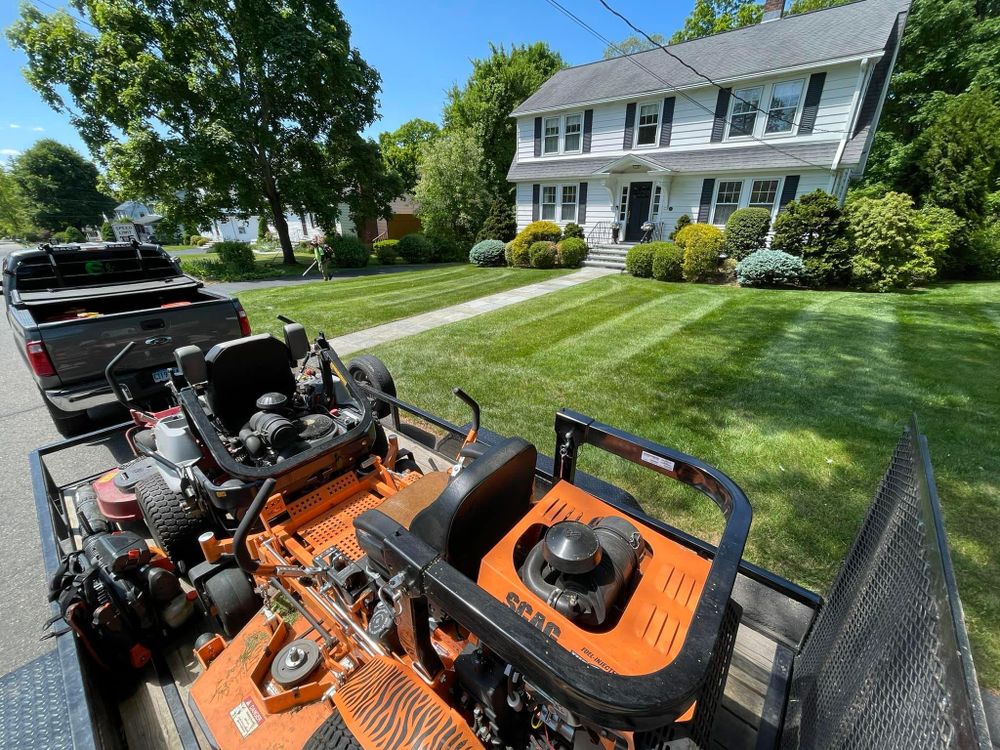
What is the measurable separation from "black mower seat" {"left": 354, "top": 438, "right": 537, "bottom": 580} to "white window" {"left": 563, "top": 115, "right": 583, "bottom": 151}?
19764 mm

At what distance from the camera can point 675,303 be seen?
10266 mm

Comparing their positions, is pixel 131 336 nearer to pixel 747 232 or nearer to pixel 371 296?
pixel 371 296

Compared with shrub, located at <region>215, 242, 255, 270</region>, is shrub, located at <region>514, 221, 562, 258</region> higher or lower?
higher

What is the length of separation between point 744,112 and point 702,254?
251 inches

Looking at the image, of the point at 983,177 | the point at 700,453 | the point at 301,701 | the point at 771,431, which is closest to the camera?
the point at 301,701

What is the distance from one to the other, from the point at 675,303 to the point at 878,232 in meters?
5.29

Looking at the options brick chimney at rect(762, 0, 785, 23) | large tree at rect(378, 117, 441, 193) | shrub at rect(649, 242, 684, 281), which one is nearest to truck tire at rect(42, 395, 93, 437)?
shrub at rect(649, 242, 684, 281)

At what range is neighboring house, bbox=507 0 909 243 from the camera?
43.4 feet

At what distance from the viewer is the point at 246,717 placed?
1945mm

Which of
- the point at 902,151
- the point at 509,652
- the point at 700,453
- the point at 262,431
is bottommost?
the point at 700,453

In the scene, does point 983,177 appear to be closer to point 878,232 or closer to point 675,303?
point 878,232

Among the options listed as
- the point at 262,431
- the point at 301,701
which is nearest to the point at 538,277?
the point at 262,431

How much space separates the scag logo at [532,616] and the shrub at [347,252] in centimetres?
2086

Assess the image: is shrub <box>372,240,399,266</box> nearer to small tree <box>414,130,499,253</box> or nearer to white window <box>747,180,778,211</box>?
small tree <box>414,130,499,253</box>
